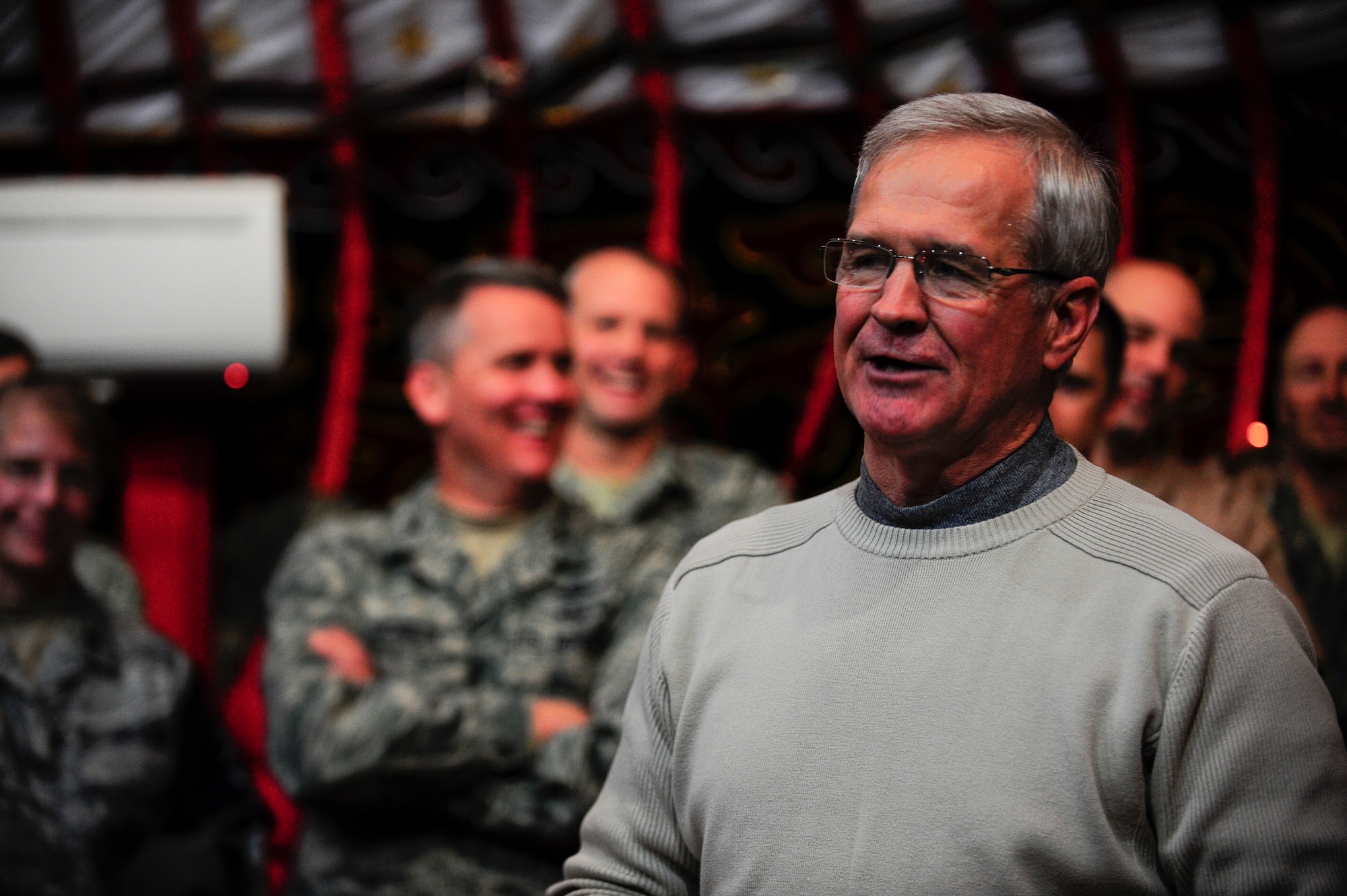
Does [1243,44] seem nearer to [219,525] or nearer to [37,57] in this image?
[219,525]

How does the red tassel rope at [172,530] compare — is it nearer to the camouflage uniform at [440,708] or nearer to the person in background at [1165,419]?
the camouflage uniform at [440,708]

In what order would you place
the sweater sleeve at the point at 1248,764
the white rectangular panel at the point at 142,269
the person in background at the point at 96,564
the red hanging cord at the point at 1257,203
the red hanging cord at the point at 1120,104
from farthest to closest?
the white rectangular panel at the point at 142,269 → the red hanging cord at the point at 1120,104 → the red hanging cord at the point at 1257,203 → the person in background at the point at 96,564 → the sweater sleeve at the point at 1248,764

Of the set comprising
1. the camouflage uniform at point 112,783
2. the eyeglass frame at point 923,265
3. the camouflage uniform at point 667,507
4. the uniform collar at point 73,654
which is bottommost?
the camouflage uniform at point 112,783

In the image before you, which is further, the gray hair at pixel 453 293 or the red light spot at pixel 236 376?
the red light spot at pixel 236 376

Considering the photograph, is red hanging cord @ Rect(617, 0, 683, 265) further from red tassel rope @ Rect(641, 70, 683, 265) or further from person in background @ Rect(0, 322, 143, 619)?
person in background @ Rect(0, 322, 143, 619)

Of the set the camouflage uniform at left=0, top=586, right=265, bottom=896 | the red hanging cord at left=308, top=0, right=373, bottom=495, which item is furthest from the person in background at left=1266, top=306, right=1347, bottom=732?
the red hanging cord at left=308, top=0, right=373, bottom=495

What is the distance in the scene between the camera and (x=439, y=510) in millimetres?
2051

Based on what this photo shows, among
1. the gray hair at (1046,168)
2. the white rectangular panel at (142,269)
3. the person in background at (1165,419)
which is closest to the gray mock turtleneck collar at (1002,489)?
the gray hair at (1046,168)

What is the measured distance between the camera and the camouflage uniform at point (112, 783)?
1.94 m

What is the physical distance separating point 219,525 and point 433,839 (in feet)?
4.57

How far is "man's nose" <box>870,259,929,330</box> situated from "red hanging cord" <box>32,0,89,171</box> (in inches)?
102

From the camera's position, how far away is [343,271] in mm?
3070

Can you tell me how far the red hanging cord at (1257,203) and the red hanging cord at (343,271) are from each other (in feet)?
6.01

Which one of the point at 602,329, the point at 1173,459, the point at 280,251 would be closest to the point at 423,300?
the point at 602,329
